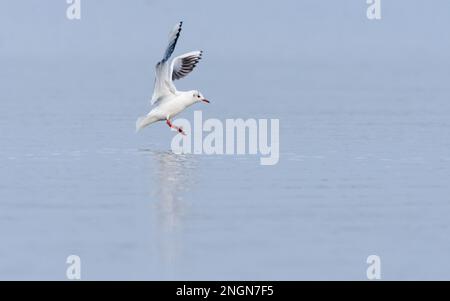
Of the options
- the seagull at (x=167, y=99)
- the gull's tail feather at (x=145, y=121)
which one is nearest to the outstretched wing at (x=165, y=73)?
the seagull at (x=167, y=99)

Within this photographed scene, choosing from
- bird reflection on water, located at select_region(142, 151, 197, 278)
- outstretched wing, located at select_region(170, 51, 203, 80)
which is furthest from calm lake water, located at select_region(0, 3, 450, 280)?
outstretched wing, located at select_region(170, 51, 203, 80)

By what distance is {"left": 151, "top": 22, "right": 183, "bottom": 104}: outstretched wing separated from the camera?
2642 cm

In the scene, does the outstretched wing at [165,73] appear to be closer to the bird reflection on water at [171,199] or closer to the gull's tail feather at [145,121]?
the gull's tail feather at [145,121]

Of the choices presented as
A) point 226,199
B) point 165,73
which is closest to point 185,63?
point 165,73

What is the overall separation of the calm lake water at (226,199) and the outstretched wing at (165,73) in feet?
3.34

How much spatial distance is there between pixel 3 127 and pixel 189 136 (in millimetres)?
4403

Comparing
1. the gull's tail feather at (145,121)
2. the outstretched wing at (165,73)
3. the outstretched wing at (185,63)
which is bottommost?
the gull's tail feather at (145,121)

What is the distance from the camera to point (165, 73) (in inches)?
1058

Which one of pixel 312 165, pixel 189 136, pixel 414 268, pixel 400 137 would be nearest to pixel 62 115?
pixel 189 136

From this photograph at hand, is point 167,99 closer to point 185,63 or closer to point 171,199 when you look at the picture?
point 185,63

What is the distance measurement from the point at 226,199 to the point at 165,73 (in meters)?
6.26

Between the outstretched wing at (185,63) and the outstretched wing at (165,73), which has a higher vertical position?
the outstretched wing at (185,63)

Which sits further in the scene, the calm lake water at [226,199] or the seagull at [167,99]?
the seagull at [167,99]

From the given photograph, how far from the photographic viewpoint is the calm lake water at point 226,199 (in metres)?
16.9
